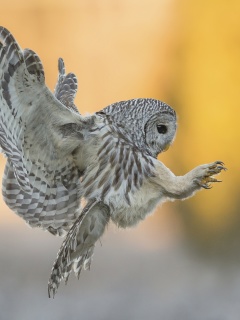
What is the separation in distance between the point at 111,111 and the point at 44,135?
328 millimetres

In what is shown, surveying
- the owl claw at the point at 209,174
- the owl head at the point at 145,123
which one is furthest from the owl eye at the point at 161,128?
the owl claw at the point at 209,174

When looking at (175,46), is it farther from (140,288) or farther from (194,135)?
(140,288)

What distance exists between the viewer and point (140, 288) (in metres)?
9.98

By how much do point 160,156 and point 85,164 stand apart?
14.1ft

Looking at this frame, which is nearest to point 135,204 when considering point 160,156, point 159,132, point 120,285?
point 159,132

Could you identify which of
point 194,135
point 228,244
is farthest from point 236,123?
point 228,244

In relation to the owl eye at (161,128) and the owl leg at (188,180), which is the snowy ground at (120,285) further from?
the owl leg at (188,180)

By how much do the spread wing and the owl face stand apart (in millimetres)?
239

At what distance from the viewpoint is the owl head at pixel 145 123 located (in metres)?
4.70

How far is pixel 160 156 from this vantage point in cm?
897

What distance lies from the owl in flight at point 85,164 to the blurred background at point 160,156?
12.2 feet

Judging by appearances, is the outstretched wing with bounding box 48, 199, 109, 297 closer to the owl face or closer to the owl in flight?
the owl in flight

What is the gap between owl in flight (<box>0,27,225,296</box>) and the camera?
14.7ft

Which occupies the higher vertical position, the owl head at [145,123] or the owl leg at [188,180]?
the owl head at [145,123]
